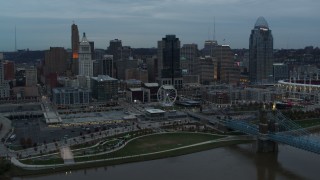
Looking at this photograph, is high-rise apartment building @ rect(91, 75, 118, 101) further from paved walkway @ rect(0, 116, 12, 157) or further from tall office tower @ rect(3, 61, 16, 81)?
tall office tower @ rect(3, 61, 16, 81)

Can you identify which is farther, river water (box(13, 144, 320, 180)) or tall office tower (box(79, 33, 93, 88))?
tall office tower (box(79, 33, 93, 88))

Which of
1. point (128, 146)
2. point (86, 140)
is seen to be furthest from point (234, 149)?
point (86, 140)

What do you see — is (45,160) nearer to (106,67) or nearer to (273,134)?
(273,134)

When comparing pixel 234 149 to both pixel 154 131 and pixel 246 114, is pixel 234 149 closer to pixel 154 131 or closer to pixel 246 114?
pixel 154 131

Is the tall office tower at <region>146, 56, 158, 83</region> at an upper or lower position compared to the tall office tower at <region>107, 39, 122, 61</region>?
lower

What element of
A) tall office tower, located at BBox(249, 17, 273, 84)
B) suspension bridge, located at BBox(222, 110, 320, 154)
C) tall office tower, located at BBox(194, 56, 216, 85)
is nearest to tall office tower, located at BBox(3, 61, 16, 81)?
tall office tower, located at BBox(194, 56, 216, 85)

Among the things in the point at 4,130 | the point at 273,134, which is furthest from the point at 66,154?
the point at 273,134
